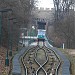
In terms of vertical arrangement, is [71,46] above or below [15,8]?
below

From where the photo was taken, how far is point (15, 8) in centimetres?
4484

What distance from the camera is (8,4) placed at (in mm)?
41875

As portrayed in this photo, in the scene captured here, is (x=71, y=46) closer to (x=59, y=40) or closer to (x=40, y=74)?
(x=59, y=40)

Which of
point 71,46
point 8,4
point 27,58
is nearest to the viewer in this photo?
point 27,58

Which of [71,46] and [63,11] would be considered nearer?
[71,46]

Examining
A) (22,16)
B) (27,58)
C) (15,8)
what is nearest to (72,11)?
(22,16)

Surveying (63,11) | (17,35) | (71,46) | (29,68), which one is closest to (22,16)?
(17,35)

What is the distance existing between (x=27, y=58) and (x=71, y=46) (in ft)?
106

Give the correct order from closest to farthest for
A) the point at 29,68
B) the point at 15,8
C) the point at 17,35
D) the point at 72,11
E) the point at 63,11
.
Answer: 1. the point at 29,68
2. the point at 15,8
3. the point at 17,35
4. the point at 72,11
5. the point at 63,11

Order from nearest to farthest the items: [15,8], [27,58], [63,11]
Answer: [27,58], [15,8], [63,11]

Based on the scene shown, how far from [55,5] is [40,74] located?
5914cm

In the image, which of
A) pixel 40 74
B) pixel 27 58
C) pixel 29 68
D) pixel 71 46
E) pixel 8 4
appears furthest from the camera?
pixel 71 46

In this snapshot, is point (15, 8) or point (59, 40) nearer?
point (15, 8)

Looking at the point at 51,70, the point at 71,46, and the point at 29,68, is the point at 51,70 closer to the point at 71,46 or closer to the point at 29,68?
the point at 29,68
